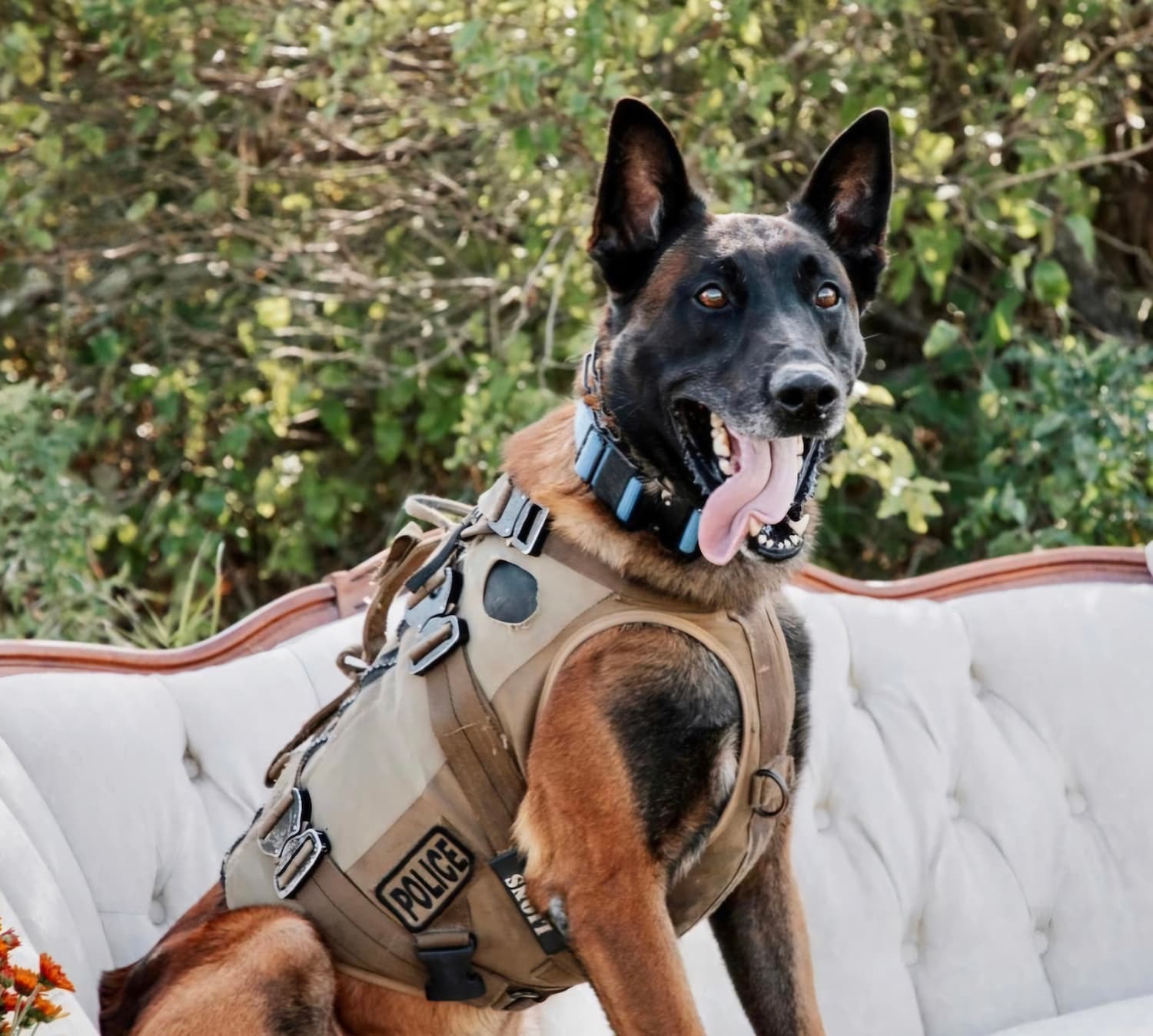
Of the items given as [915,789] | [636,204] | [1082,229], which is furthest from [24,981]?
[1082,229]

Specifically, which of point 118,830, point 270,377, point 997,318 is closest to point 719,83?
point 997,318

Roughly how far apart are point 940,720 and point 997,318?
188cm

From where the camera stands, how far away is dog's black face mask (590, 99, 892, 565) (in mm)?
1742

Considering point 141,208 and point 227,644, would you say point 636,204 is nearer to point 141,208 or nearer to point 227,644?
point 227,644

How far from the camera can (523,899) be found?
1.77m

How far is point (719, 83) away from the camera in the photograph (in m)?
4.00

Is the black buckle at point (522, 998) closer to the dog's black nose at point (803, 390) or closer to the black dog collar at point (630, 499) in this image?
the black dog collar at point (630, 499)

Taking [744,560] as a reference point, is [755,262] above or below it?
above

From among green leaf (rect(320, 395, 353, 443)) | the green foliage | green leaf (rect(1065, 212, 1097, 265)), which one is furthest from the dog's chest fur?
green leaf (rect(320, 395, 353, 443))

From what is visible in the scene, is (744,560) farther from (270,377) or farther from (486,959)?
(270,377)

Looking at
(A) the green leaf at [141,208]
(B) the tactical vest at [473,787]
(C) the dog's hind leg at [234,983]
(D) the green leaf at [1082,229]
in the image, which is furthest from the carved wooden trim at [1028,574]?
(A) the green leaf at [141,208]

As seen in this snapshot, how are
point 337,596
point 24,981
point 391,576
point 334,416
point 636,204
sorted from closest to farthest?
1. point 24,981
2. point 636,204
3. point 391,576
4. point 337,596
5. point 334,416

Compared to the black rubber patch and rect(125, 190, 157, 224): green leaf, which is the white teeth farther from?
rect(125, 190, 157, 224): green leaf

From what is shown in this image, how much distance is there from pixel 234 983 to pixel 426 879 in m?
0.26
